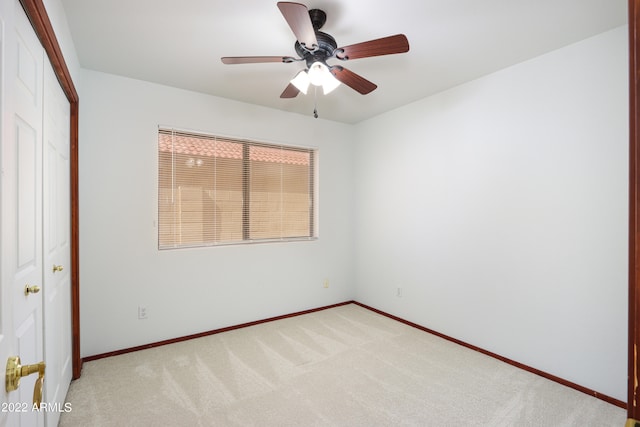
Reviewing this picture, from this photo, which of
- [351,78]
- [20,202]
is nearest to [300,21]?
[351,78]

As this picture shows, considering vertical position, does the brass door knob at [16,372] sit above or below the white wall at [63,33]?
below

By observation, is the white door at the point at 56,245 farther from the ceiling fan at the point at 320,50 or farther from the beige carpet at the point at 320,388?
the ceiling fan at the point at 320,50

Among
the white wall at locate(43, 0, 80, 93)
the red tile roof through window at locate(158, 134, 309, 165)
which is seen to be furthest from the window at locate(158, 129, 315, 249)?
the white wall at locate(43, 0, 80, 93)

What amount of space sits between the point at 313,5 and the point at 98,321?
10.1ft

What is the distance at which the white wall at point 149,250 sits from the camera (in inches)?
106

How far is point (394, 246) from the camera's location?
372 cm

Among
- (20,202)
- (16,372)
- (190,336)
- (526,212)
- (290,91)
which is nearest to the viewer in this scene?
(16,372)

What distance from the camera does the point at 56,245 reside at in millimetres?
1902

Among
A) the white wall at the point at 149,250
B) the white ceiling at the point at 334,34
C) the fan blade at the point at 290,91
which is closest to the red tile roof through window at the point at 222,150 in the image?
the white wall at the point at 149,250

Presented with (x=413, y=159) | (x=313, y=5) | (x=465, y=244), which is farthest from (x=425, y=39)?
(x=465, y=244)

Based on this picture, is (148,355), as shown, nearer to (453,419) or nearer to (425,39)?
(453,419)

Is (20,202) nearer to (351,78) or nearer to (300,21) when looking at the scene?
(300,21)

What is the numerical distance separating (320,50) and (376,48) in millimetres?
372

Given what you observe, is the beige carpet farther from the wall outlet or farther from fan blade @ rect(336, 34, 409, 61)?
fan blade @ rect(336, 34, 409, 61)
